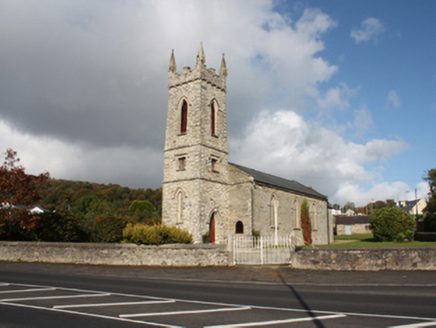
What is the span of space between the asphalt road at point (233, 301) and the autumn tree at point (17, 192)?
9.03m

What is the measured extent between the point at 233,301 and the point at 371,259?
902cm

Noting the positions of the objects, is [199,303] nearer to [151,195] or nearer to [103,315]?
[103,315]

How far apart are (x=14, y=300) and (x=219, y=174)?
2262 cm

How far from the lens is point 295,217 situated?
121 feet

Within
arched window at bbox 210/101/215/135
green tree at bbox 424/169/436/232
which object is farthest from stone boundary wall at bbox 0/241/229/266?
green tree at bbox 424/169/436/232

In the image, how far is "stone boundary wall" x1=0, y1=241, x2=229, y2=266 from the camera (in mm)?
16578

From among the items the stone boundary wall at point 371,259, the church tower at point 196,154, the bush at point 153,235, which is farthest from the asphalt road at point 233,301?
the church tower at point 196,154

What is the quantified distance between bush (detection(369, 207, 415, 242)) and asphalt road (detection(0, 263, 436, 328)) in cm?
2092

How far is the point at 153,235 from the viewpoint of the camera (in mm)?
17359

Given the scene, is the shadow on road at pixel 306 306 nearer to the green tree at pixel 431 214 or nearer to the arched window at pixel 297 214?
the arched window at pixel 297 214

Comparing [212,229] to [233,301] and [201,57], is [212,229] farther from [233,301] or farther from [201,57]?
[233,301]

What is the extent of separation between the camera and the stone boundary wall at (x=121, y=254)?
16578mm

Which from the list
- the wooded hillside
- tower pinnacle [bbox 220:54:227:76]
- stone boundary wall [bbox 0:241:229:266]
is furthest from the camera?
the wooded hillside

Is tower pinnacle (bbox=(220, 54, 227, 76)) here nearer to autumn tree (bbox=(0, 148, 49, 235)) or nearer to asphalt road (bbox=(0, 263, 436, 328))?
autumn tree (bbox=(0, 148, 49, 235))
